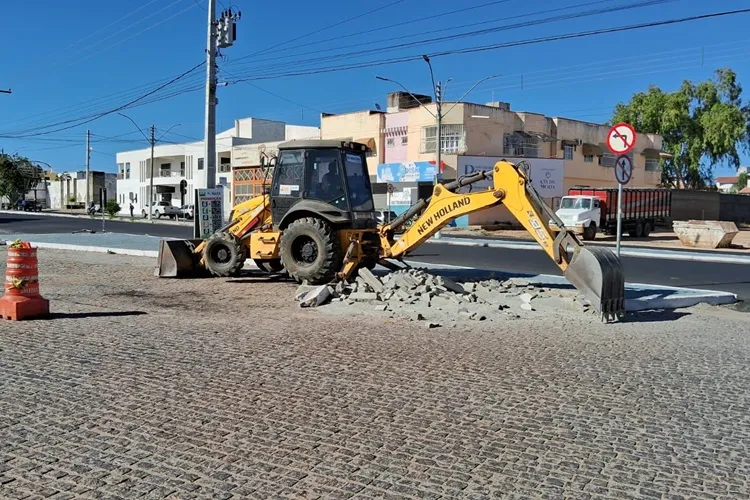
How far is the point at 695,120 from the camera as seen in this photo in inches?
2603

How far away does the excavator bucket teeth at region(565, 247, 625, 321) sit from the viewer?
10.6 meters

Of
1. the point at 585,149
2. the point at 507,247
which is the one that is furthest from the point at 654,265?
the point at 585,149

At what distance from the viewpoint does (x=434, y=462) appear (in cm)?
465

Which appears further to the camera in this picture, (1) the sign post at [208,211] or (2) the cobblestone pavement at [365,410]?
(1) the sign post at [208,211]

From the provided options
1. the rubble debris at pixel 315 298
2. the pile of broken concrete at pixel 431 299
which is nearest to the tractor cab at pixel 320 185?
the pile of broken concrete at pixel 431 299

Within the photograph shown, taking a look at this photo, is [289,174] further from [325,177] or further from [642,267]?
[642,267]

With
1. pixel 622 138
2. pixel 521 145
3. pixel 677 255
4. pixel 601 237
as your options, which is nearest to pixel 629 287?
pixel 622 138

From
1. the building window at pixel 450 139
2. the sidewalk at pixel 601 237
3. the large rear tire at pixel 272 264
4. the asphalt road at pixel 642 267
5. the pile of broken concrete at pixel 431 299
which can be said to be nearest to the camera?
the pile of broken concrete at pixel 431 299

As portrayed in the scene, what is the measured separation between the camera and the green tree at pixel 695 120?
6425 centimetres

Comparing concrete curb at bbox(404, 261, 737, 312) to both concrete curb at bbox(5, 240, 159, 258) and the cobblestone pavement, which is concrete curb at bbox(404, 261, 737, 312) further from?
concrete curb at bbox(5, 240, 159, 258)

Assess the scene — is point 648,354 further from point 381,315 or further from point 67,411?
point 67,411

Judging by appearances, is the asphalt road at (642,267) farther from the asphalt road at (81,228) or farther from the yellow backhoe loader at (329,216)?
the asphalt road at (81,228)

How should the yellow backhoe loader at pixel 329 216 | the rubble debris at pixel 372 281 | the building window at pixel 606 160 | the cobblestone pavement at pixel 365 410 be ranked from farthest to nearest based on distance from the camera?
the building window at pixel 606 160 < the yellow backhoe loader at pixel 329 216 < the rubble debris at pixel 372 281 < the cobblestone pavement at pixel 365 410

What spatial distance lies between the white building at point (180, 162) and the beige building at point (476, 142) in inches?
606
